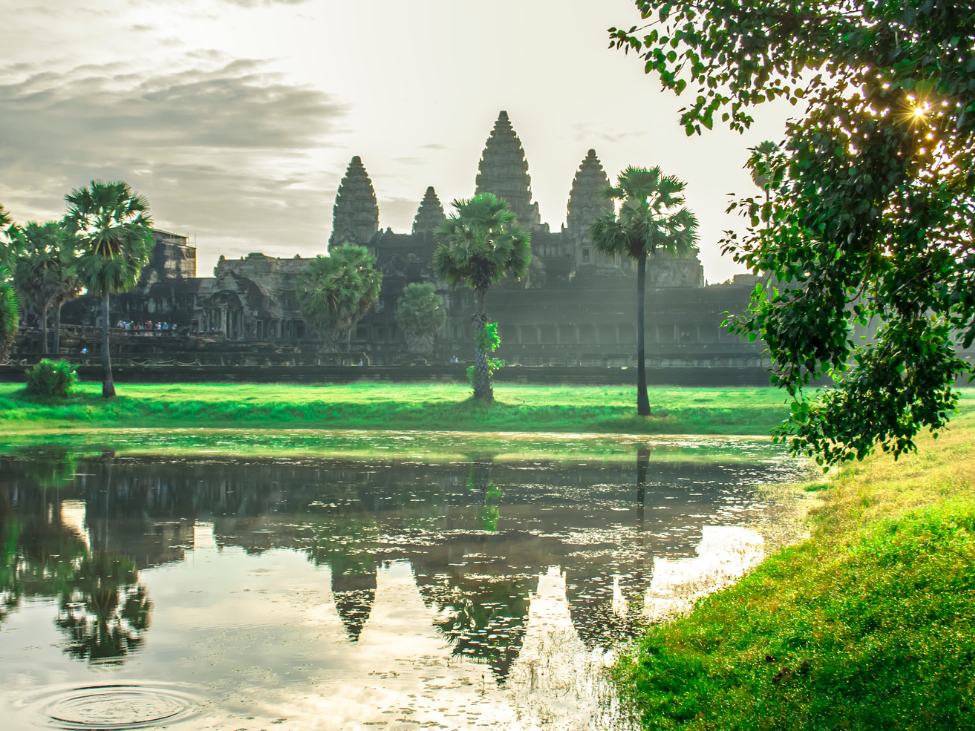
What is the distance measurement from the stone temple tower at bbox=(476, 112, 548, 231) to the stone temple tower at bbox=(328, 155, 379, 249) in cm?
1229

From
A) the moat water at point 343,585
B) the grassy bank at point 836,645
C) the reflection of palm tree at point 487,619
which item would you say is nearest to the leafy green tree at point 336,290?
the moat water at point 343,585

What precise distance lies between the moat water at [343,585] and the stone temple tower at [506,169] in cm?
7003

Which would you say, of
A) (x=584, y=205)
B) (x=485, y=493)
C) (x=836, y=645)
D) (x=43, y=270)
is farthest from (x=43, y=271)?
(x=836, y=645)

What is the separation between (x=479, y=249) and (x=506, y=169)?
54081 millimetres

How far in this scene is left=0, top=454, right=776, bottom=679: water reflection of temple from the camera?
10047 millimetres

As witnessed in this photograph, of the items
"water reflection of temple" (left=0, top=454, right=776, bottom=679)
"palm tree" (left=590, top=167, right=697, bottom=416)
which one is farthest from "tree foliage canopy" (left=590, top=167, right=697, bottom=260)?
"water reflection of temple" (left=0, top=454, right=776, bottom=679)

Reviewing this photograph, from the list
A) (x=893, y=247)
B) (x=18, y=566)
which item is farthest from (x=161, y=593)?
(x=893, y=247)

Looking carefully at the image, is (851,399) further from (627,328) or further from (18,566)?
(627,328)

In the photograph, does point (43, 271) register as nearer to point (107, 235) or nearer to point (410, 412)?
point (107, 235)

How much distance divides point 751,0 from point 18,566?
10.1 m

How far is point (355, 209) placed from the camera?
96.4m

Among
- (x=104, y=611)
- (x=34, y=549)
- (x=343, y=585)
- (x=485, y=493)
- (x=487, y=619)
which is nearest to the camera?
(x=487, y=619)

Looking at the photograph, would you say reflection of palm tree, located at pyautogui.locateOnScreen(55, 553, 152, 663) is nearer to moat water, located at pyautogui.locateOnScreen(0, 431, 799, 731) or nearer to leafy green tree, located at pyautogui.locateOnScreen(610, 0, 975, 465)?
moat water, located at pyautogui.locateOnScreen(0, 431, 799, 731)

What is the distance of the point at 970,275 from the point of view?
6.66m
